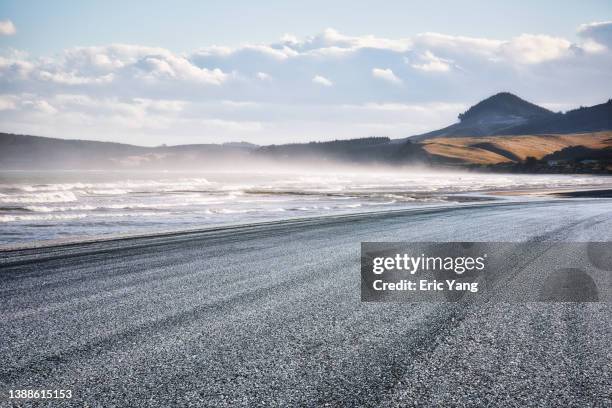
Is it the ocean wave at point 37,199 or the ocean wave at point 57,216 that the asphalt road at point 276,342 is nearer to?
the ocean wave at point 57,216

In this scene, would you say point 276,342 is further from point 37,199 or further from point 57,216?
point 37,199

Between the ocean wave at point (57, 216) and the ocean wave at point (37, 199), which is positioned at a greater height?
the ocean wave at point (37, 199)

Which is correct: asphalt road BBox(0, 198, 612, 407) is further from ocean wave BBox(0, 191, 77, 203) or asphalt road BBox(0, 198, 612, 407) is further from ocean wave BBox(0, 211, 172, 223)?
ocean wave BBox(0, 191, 77, 203)

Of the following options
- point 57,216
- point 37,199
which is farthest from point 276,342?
point 37,199

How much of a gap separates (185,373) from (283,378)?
874mm

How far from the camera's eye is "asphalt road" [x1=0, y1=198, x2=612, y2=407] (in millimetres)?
3930

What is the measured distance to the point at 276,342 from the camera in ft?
16.6

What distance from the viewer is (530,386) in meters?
4.02

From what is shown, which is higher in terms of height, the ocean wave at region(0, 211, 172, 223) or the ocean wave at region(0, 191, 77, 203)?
the ocean wave at region(0, 191, 77, 203)

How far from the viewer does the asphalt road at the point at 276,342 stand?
155 inches

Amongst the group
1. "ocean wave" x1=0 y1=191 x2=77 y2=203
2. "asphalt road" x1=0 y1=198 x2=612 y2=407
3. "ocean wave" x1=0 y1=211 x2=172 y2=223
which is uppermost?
"asphalt road" x1=0 y1=198 x2=612 y2=407

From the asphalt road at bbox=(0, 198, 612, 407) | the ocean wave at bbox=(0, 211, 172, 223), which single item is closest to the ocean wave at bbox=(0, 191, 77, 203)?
the ocean wave at bbox=(0, 211, 172, 223)

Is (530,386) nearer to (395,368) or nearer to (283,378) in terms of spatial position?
(395,368)

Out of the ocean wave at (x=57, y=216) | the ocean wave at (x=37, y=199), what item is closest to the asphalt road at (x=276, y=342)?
the ocean wave at (x=57, y=216)
